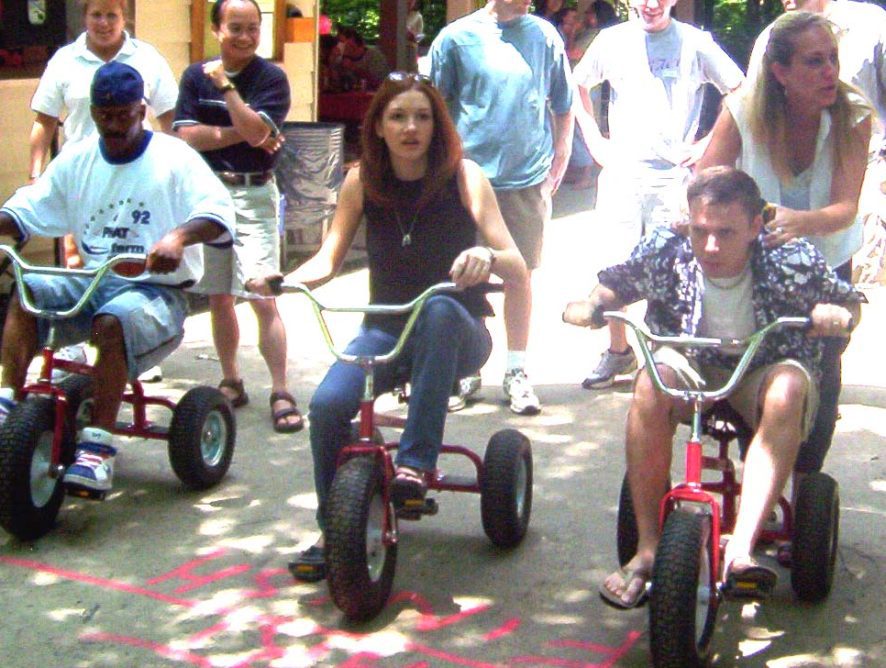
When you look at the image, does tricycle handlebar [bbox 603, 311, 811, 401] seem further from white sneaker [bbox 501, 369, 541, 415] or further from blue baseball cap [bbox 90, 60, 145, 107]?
white sneaker [bbox 501, 369, 541, 415]

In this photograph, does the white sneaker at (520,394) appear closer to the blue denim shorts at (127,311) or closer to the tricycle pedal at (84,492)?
the blue denim shorts at (127,311)

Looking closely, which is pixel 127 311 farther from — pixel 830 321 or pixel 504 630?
pixel 830 321

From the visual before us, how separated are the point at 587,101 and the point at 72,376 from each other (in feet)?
10.0

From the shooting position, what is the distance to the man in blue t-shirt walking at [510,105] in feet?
22.4

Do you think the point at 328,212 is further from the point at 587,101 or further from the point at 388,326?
the point at 388,326

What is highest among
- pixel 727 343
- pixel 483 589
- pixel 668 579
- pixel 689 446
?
pixel 727 343

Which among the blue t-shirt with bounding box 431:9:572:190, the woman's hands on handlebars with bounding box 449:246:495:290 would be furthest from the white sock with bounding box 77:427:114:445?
the blue t-shirt with bounding box 431:9:572:190

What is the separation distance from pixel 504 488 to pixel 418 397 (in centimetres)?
51

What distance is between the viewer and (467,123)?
22.8 feet

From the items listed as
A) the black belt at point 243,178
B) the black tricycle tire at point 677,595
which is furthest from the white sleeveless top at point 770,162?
the black belt at point 243,178

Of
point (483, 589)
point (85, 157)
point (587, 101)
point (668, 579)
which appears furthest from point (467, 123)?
point (668, 579)

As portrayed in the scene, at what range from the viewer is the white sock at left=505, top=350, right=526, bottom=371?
Answer: 679 cm

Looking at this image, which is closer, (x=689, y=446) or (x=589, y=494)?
(x=689, y=446)

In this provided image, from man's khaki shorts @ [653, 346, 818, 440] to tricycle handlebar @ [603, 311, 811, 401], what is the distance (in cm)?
9
